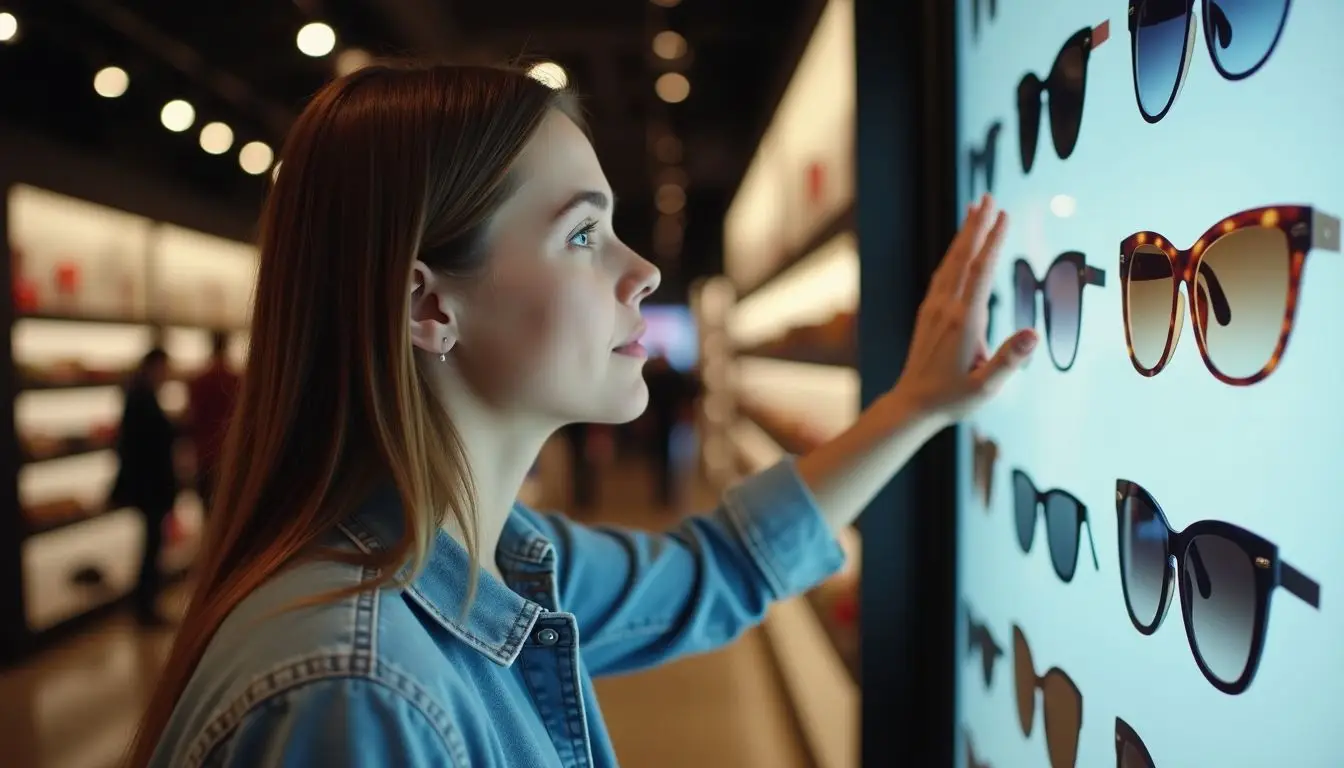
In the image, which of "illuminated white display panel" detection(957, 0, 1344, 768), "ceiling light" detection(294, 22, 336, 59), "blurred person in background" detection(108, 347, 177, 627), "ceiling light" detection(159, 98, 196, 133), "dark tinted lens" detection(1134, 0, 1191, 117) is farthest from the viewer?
"ceiling light" detection(159, 98, 196, 133)

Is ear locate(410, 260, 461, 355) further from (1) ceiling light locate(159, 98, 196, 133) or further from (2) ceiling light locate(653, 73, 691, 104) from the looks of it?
(2) ceiling light locate(653, 73, 691, 104)

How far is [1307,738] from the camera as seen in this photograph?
640 millimetres

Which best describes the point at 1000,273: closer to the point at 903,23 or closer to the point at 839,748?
the point at 903,23

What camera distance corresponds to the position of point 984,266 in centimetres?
120

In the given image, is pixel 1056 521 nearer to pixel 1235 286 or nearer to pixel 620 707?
pixel 1235 286

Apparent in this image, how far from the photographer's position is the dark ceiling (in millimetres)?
4449

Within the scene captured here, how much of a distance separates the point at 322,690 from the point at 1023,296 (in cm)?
95

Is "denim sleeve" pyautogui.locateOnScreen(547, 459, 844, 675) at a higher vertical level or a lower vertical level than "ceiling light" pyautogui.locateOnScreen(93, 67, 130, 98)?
lower

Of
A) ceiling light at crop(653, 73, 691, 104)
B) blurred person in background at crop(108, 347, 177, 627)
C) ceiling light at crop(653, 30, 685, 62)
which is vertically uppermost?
ceiling light at crop(653, 73, 691, 104)

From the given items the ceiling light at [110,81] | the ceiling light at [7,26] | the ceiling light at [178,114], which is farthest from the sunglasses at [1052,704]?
the ceiling light at [178,114]

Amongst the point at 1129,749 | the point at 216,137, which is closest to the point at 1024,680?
the point at 1129,749

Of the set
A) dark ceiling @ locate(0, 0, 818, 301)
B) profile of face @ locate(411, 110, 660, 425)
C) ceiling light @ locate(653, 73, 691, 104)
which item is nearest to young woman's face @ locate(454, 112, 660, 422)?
profile of face @ locate(411, 110, 660, 425)

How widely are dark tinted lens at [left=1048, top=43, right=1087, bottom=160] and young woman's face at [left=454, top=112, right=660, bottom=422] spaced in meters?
0.52

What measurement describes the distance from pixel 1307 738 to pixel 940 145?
3.64ft
